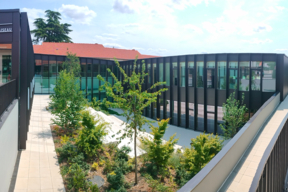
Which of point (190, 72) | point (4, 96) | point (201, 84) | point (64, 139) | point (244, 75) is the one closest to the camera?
point (4, 96)

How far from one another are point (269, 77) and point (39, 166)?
1658 cm

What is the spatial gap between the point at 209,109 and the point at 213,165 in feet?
54.6

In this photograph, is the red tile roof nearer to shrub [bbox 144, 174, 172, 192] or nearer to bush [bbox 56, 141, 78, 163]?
bush [bbox 56, 141, 78, 163]

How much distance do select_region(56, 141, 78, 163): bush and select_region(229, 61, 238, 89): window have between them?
13518 millimetres

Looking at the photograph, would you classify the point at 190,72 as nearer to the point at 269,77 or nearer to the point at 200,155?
the point at 269,77

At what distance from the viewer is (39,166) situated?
32.8 ft

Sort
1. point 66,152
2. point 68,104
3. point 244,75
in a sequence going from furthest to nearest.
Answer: point 244,75 < point 68,104 < point 66,152

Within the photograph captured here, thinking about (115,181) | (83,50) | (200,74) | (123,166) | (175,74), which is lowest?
(115,181)

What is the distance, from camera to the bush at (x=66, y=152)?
11.0 meters

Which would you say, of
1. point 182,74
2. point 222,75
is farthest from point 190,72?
point 222,75

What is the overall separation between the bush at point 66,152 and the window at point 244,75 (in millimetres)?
13863

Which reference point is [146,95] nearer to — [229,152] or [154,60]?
[229,152]

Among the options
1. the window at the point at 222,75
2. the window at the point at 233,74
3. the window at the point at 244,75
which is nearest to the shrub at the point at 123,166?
the window at the point at 222,75

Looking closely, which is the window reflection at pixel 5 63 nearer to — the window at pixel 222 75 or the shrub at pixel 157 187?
the shrub at pixel 157 187
